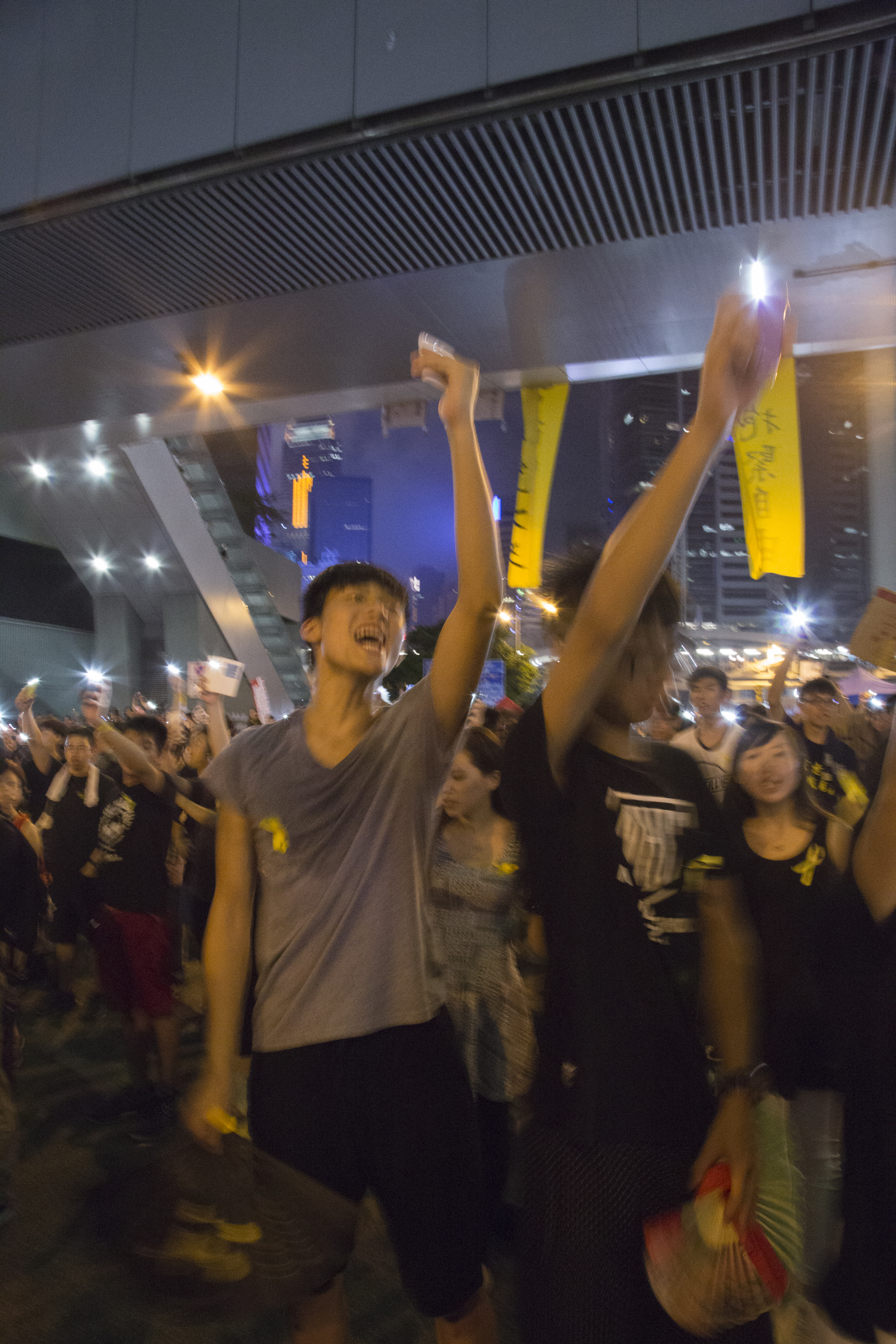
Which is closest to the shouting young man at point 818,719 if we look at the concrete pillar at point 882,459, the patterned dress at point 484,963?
the concrete pillar at point 882,459

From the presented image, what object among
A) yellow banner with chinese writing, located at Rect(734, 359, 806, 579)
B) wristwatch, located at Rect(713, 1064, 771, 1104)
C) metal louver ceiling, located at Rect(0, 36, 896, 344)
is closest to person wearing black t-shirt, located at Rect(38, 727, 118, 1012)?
metal louver ceiling, located at Rect(0, 36, 896, 344)

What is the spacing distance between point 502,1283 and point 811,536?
35761 mm

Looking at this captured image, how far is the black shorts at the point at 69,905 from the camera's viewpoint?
5848 mm

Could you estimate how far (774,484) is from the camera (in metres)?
7.20

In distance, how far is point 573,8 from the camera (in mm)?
4629

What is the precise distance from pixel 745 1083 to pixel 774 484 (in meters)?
6.62

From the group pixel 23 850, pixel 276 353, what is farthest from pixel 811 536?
pixel 23 850

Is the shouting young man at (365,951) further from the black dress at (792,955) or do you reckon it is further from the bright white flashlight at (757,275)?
the bright white flashlight at (757,275)

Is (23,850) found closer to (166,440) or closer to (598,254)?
(598,254)

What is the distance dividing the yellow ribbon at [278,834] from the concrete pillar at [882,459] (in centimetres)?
807

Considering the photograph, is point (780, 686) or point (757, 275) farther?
point (780, 686)

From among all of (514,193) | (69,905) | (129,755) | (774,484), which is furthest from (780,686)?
(69,905)

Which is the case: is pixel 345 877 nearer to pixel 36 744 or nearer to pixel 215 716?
pixel 215 716

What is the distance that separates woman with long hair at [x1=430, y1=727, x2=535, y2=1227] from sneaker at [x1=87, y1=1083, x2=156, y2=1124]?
2129 mm
